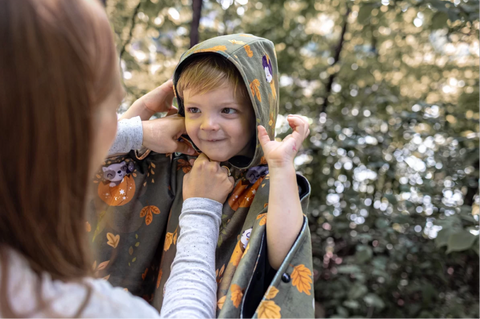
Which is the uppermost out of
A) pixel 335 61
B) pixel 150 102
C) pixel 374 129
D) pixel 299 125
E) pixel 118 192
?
pixel 299 125

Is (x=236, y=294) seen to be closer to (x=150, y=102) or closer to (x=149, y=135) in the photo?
(x=149, y=135)

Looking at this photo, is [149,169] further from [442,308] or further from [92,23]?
[442,308]

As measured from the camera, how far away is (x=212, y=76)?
1051 millimetres

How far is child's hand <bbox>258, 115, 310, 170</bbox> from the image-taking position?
37.0 inches

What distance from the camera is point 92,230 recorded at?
46.3 inches

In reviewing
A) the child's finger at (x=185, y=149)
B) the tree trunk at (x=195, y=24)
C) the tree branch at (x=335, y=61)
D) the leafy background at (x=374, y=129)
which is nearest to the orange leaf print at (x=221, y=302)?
the child's finger at (x=185, y=149)

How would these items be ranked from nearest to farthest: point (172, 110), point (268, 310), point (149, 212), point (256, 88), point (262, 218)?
point (268, 310), point (262, 218), point (256, 88), point (149, 212), point (172, 110)

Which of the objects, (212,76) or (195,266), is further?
(212,76)

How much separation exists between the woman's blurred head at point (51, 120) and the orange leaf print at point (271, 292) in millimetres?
418

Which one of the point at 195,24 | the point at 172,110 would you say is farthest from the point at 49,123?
the point at 195,24

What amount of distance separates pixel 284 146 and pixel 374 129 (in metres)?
1.62

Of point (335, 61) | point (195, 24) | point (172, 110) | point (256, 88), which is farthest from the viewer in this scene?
point (335, 61)

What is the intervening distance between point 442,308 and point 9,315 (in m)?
2.49

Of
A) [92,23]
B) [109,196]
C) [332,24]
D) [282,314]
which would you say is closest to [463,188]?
[332,24]
